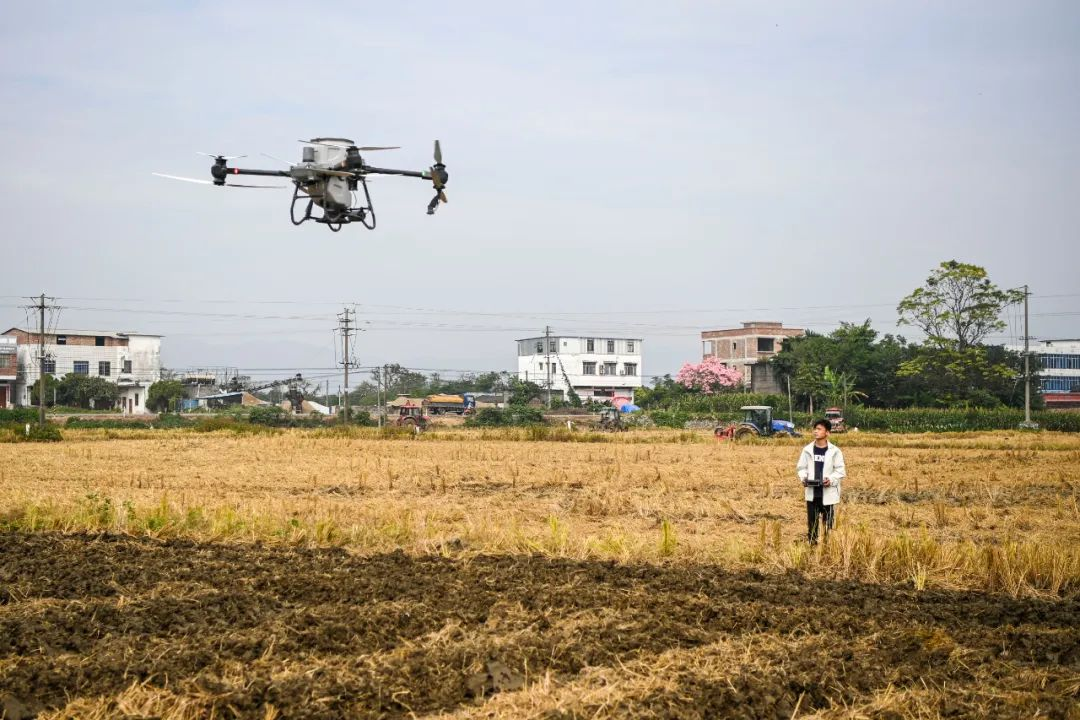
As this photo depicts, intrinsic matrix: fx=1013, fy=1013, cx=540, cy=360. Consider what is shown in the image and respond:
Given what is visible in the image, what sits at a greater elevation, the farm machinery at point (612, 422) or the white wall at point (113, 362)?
the white wall at point (113, 362)

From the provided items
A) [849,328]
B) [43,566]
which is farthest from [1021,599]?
[849,328]

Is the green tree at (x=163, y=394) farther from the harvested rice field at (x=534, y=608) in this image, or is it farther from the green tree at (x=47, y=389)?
the harvested rice field at (x=534, y=608)

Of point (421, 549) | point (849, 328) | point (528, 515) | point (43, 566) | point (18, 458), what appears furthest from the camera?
point (849, 328)

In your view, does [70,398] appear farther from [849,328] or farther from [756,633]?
[756,633]

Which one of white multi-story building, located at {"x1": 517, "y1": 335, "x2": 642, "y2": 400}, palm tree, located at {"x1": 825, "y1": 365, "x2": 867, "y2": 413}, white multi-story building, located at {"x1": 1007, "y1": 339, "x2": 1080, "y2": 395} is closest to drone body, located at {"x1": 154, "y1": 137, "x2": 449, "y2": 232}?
palm tree, located at {"x1": 825, "y1": 365, "x2": 867, "y2": 413}

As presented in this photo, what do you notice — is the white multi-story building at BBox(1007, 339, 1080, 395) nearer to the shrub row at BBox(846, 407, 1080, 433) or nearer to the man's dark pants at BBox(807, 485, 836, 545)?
the shrub row at BBox(846, 407, 1080, 433)

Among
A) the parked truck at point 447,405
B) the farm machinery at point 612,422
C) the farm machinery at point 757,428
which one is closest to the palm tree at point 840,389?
the farm machinery at point 612,422
